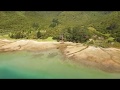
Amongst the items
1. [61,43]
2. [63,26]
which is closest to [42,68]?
[61,43]

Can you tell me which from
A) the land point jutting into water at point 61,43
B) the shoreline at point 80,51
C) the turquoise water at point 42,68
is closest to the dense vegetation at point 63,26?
the land point jutting into water at point 61,43

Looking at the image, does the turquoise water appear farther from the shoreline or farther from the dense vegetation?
the dense vegetation

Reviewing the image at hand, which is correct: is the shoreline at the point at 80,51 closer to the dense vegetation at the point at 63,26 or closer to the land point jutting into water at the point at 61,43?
the land point jutting into water at the point at 61,43

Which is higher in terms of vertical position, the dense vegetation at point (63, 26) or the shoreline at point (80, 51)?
the dense vegetation at point (63, 26)

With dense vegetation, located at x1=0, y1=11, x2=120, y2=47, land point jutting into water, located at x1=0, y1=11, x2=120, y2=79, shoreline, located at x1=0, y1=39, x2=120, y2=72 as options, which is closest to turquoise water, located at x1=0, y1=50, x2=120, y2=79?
land point jutting into water, located at x1=0, y1=11, x2=120, y2=79
